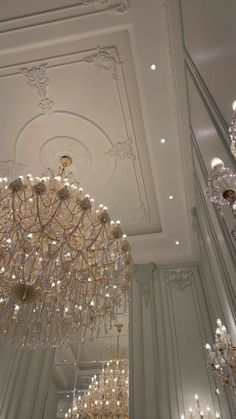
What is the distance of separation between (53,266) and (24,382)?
2.77 m

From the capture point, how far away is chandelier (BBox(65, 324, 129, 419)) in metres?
4.79

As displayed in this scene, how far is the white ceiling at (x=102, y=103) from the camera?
3.70 metres

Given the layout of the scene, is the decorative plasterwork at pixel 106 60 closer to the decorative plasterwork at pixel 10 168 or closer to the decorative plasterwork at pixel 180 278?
the decorative plasterwork at pixel 10 168

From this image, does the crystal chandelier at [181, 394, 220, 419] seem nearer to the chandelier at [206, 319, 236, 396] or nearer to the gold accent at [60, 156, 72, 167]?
the chandelier at [206, 319, 236, 396]

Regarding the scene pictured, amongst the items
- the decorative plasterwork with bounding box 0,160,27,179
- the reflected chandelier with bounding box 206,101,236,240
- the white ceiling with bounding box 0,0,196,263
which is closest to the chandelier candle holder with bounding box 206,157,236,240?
the reflected chandelier with bounding box 206,101,236,240

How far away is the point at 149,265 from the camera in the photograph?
6035mm

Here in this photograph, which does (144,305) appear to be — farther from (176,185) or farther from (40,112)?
(40,112)

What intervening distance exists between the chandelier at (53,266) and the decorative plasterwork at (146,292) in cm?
204

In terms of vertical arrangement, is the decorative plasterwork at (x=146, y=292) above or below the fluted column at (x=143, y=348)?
above

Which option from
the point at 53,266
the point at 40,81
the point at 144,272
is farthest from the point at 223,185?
the point at 144,272

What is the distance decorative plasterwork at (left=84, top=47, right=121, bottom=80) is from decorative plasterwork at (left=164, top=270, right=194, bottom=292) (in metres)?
3.78

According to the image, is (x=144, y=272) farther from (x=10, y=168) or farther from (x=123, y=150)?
(x=10, y=168)

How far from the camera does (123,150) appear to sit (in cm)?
487

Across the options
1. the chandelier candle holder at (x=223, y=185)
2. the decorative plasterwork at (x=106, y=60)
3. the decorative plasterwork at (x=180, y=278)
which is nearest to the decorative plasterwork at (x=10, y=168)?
the decorative plasterwork at (x=106, y=60)
